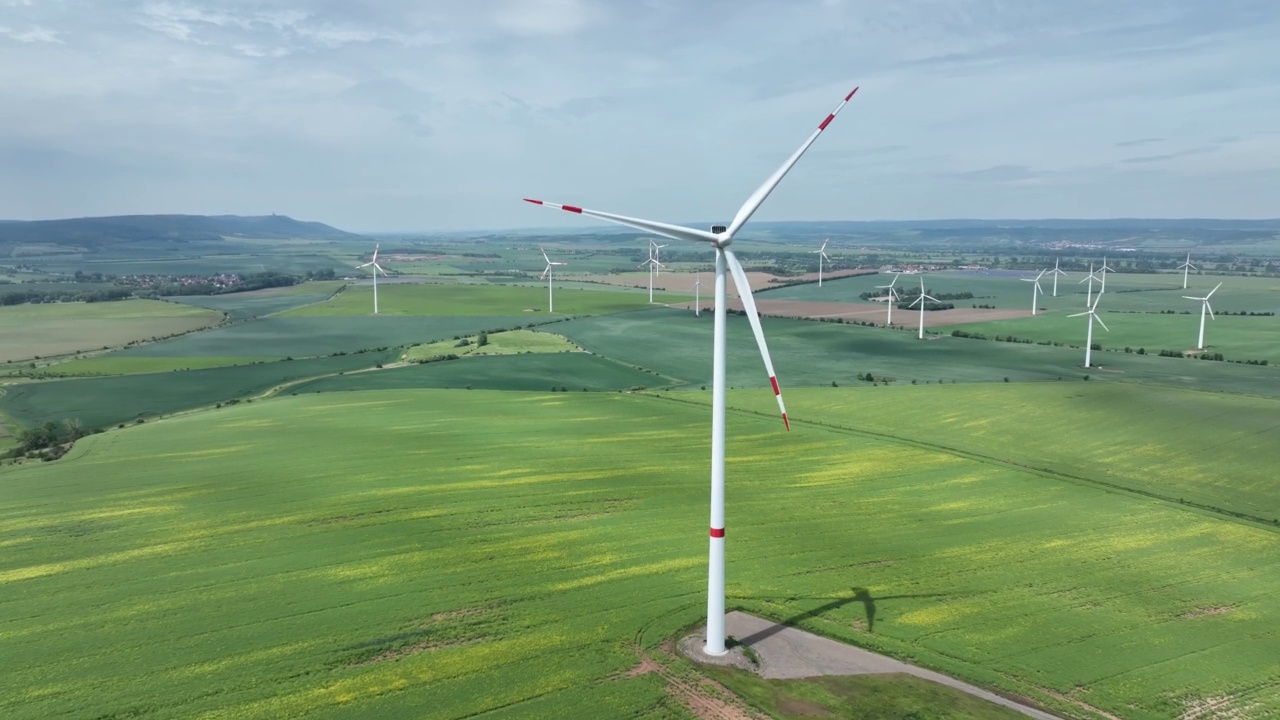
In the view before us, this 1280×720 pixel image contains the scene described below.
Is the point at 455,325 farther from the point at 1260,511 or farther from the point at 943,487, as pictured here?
the point at 1260,511

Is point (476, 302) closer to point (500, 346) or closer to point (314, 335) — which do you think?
point (314, 335)

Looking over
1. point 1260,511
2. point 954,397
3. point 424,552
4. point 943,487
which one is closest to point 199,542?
point 424,552

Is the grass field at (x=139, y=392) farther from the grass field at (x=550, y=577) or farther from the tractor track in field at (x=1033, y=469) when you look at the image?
the tractor track in field at (x=1033, y=469)

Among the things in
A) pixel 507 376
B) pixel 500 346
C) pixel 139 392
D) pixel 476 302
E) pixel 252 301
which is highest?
pixel 476 302

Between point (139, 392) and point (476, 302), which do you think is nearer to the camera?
point (139, 392)

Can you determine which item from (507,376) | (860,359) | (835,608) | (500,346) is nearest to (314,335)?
(500,346)

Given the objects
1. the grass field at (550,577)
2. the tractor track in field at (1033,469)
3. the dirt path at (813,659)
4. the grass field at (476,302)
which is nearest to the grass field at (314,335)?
the grass field at (476,302)

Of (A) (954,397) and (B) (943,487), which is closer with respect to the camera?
(B) (943,487)
